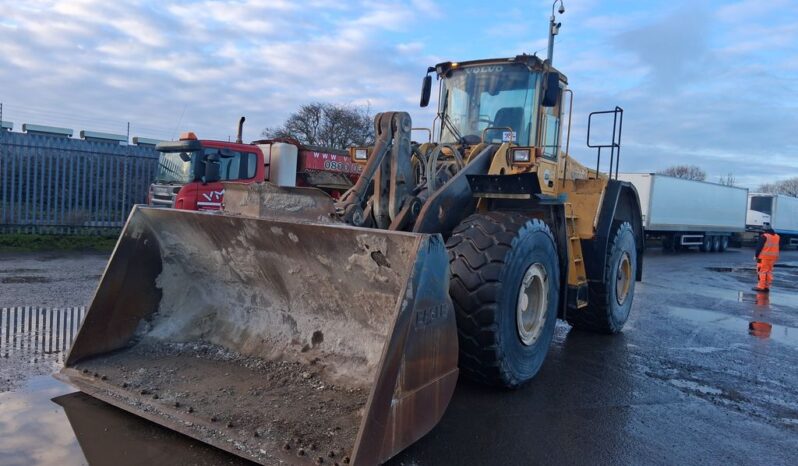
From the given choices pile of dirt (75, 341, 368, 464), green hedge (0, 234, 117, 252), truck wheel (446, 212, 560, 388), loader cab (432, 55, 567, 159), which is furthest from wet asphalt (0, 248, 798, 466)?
green hedge (0, 234, 117, 252)

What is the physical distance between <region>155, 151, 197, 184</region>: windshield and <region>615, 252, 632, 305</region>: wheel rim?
848 centimetres

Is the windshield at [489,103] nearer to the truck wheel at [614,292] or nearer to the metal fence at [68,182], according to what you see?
the truck wheel at [614,292]

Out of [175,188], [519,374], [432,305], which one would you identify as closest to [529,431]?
[519,374]

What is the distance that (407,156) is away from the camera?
4.74 metres

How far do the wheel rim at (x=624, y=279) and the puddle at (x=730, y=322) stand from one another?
82.5 inches

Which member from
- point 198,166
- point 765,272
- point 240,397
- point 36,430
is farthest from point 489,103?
point 765,272

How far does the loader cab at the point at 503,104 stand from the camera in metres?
6.07

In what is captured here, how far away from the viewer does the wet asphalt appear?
3578 millimetres

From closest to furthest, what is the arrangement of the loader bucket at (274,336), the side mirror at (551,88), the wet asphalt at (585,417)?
the loader bucket at (274,336), the wet asphalt at (585,417), the side mirror at (551,88)

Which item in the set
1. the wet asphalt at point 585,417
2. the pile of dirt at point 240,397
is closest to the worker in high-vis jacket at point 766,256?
the wet asphalt at point 585,417

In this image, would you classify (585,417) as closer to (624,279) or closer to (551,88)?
(551,88)

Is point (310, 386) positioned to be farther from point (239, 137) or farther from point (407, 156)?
point (239, 137)

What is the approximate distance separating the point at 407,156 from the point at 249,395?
2.21 m

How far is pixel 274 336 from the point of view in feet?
14.8
